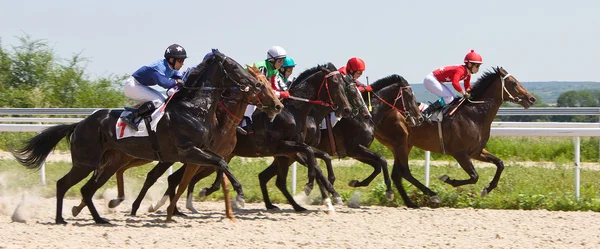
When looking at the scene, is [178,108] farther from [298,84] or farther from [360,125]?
[360,125]

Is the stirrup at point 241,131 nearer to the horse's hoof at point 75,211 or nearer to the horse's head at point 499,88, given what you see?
the horse's hoof at point 75,211

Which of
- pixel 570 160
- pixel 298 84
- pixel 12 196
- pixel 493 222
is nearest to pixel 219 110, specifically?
pixel 298 84

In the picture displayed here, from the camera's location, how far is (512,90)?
36.9 feet

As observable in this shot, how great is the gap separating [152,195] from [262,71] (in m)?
2.34

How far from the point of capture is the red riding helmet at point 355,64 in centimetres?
1041

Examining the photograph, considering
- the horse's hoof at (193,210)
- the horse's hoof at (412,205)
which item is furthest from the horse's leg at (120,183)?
the horse's hoof at (412,205)

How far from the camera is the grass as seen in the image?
10.1m

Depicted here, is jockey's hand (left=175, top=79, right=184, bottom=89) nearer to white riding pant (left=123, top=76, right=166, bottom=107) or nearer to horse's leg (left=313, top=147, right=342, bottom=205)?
white riding pant (left=123, top=76, right=166, bottom=107)

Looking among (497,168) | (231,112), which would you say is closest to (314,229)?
(231,112)

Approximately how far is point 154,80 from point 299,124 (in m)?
1.77

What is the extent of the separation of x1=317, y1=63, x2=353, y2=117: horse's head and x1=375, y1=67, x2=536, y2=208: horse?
120 cm

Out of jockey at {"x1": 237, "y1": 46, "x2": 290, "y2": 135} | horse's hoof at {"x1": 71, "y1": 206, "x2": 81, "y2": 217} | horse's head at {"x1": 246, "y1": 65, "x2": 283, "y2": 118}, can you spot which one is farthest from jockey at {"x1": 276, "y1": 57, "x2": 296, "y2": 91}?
horse's hoof at {"x1": 71, "y1": 206, "x2": 81, "y2": 217}

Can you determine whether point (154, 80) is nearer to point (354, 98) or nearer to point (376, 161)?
point (354, 98)

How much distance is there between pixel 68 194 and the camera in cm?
1142
